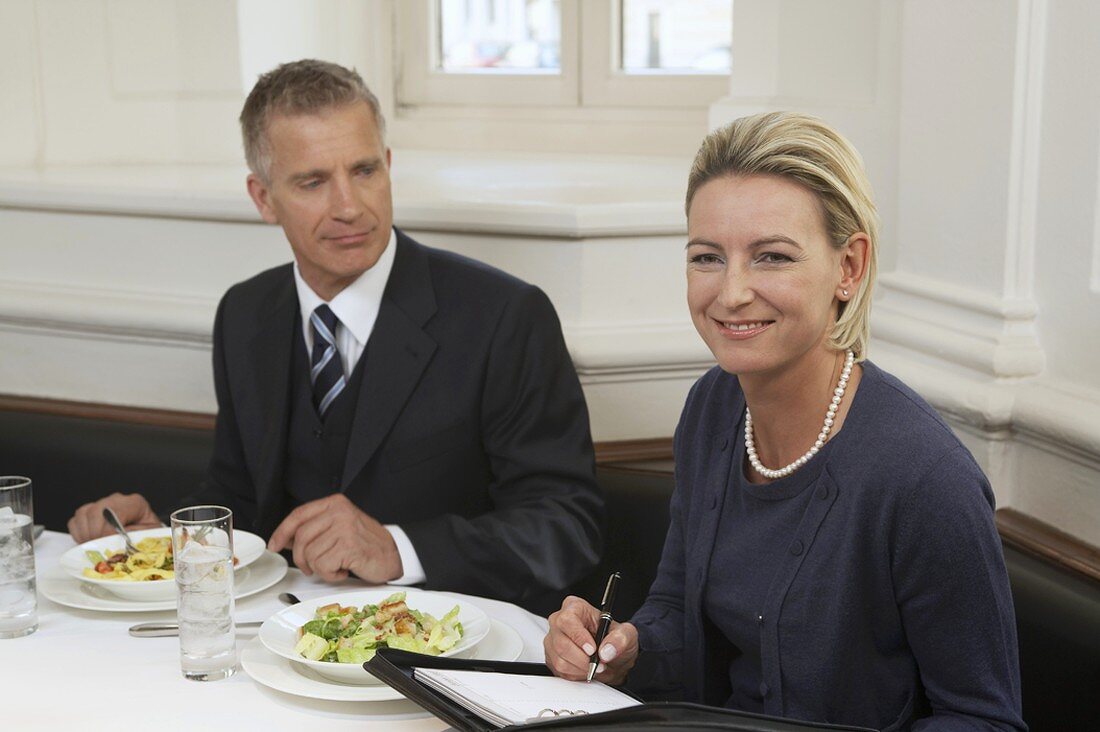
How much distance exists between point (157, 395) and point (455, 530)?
133cm

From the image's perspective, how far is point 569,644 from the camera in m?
1.53

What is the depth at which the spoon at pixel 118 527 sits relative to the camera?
1.94m

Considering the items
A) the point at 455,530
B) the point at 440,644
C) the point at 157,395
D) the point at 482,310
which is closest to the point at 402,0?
the point at 157,395

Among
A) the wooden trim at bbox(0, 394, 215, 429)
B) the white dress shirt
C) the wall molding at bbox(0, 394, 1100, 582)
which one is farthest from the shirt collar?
the wooden trim at bbox(0, 394, 215, 429)

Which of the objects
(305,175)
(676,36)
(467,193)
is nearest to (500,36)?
(676,36)

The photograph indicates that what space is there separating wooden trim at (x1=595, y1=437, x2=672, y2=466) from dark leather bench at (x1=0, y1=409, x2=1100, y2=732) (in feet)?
0.67

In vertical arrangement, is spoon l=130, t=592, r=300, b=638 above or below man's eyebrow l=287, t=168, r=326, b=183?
below

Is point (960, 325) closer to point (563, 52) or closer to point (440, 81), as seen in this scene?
point (563, 52)

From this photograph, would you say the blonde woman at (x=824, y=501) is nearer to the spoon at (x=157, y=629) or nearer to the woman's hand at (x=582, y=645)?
the woman's hand at (x=582, y=645)

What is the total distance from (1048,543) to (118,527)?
4.42ft

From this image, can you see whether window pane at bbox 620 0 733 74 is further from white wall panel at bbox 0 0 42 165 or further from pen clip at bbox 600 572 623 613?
pen clip at bbox 600 572 623 613

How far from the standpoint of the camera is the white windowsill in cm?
268

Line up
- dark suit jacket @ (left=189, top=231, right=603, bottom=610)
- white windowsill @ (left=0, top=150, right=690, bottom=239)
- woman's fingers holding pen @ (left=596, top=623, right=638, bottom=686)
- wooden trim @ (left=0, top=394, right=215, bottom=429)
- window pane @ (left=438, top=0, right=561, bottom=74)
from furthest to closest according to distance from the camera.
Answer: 1. window pane @ (left=438, top=0, right=561, bottom=74)
2. wooden trim @ (left=0, top=394, right=215, bottom=429)
3. white windowsill @ (left=0, top=150, right=690, bottom=239)
4. dark suit jacket @ (left=189, top=231, right=603, bottom=610)
5. woman's fingers holding pen @ (left=596, top=623, right=638, bottom=686)

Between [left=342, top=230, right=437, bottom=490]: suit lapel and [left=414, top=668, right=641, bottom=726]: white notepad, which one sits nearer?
[left=414, top=668, right=641, bottom=726]: white notepad
